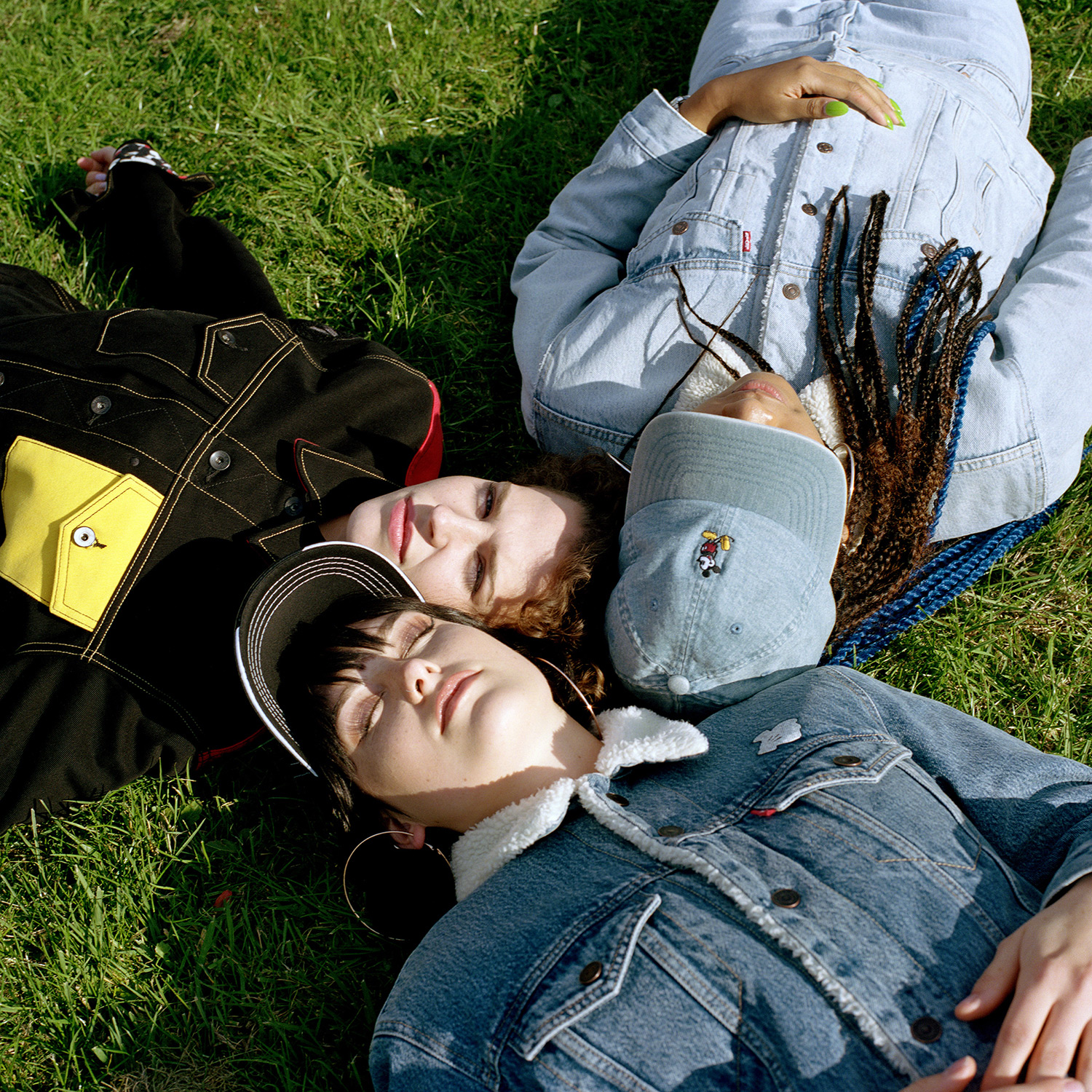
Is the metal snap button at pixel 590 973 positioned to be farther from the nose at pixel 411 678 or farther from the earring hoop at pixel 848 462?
Result: the earring hoop at pixel 848 462

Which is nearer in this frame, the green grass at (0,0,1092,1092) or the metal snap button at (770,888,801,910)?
the metal snap button at (770,888,801,910)

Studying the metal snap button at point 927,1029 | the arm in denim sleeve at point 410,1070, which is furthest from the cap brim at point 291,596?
the metal snap button at point 927,1029

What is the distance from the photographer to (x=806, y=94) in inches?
114

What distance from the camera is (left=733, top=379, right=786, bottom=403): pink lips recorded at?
2428 mm

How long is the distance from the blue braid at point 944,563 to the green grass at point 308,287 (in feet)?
0.37

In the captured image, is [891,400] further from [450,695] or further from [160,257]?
[160,257]

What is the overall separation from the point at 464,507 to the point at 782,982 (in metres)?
1.40

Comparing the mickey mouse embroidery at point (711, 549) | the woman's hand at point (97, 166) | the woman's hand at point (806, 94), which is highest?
the woman's hand at point (806, 94)

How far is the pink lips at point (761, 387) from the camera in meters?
2.43

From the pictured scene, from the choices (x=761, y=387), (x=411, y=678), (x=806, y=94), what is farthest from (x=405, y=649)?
(x=806, y=94)

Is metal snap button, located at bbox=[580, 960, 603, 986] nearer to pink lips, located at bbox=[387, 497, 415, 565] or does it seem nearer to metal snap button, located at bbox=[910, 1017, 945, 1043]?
metal snap button, located at bbox=[910, 1017, 945, 1043]

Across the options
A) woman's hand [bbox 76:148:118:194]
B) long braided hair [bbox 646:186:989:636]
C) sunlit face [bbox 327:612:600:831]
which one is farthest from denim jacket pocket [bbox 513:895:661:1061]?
woman's hand [bbox 76:148:118:194]

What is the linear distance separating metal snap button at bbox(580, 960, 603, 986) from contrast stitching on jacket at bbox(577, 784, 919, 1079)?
0.88 feet

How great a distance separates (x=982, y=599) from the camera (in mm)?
2848
